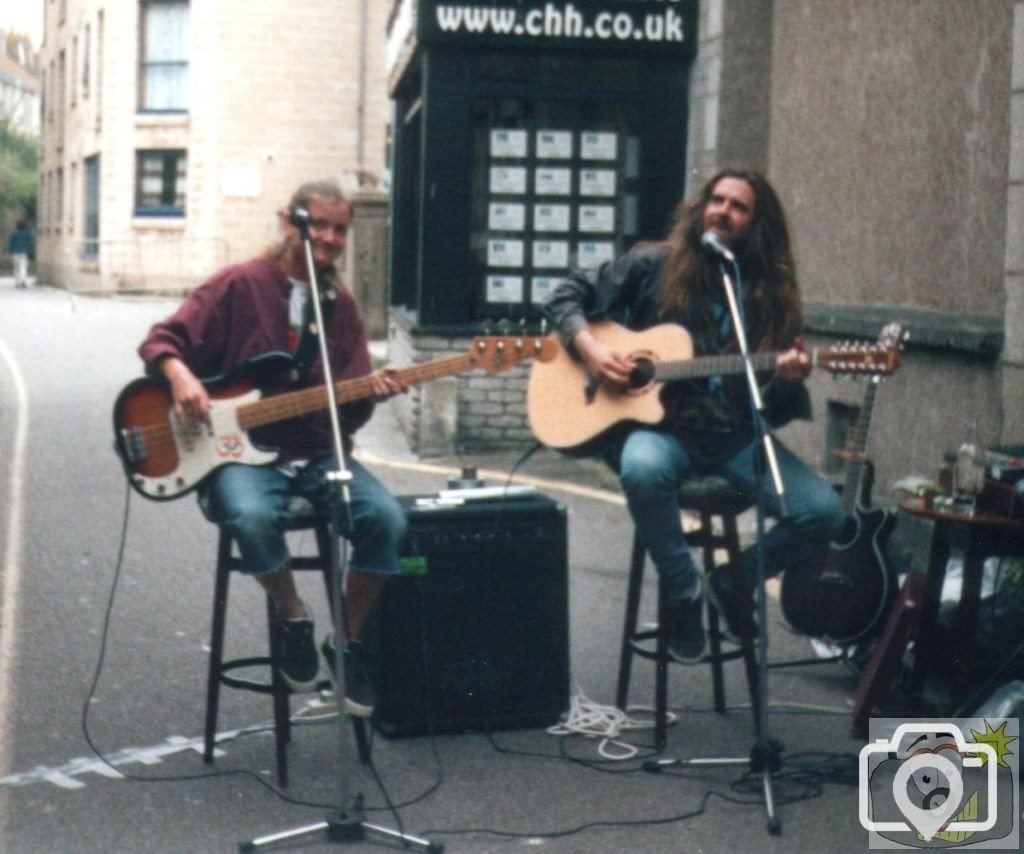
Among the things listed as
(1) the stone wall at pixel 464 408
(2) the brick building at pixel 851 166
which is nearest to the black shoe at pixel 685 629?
(2) the brick building at pixel 851 166

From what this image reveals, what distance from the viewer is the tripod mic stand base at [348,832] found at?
4.53 meters

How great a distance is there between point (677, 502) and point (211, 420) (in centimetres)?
150

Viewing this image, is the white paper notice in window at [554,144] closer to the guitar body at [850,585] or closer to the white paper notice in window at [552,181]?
the white paper notice in window at [552,181]

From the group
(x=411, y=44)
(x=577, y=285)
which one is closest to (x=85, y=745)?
(x=577, y=285)

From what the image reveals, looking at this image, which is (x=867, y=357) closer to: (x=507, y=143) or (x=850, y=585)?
(x=850, y=585)

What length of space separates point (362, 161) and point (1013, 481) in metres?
30.5

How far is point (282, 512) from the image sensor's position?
520 centimetres

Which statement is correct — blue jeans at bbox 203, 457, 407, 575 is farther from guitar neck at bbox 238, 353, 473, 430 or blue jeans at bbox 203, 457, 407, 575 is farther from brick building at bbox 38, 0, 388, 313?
brick building at bbox 38, 0, 388, 313

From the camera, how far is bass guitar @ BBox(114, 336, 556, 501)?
522 cm

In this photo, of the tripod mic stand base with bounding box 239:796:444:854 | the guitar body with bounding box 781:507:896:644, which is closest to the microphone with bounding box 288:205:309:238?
the tripod mic stand base with bounding box 239:796:444:854

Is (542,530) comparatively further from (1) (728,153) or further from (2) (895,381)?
(1) (728,153)

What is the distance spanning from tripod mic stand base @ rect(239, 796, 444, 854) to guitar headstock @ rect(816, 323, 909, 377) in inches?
78.6

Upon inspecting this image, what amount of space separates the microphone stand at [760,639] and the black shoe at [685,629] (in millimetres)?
250

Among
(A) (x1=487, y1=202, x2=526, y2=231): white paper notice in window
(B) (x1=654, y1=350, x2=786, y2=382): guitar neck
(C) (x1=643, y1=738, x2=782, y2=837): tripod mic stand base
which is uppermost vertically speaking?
(A) (x1=487, y1=202, x2=526, y2=231): white paper notice in window
